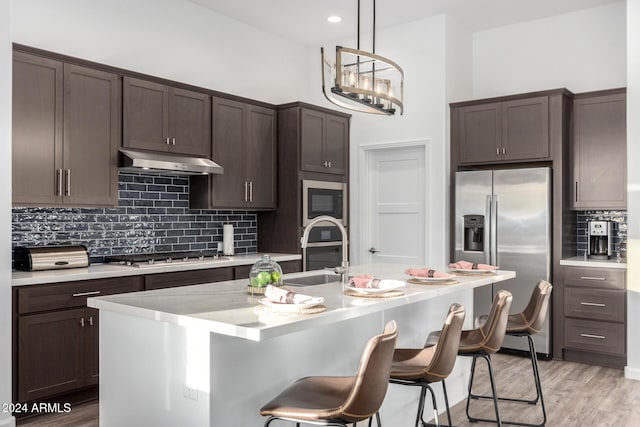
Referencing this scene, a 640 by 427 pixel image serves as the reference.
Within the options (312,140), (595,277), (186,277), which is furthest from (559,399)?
(312,140)

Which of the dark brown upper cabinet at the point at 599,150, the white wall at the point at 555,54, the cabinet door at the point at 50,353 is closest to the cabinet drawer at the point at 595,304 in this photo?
the dark brown upper cabinet at the point at 599,150

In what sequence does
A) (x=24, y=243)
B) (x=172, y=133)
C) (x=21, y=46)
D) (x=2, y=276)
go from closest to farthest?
(x=2, y=276) < (x=21, y=46) < (x=24, y=243) < (x=172, y=133)

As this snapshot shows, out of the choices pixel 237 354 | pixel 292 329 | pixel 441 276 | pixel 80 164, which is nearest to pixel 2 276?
pixel 80 164

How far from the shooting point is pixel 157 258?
448 cm

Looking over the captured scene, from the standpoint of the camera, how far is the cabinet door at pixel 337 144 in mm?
6098

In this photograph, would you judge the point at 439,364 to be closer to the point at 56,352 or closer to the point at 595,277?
the point at 56,352

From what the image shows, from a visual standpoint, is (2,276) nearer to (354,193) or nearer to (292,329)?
(292,329)

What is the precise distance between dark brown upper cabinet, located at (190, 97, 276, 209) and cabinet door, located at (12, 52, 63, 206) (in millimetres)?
1459

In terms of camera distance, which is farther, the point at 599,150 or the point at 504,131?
the point at 504,131

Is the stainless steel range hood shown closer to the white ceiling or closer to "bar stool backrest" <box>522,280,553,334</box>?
the white ceiling

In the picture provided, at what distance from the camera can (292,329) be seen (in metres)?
2.09

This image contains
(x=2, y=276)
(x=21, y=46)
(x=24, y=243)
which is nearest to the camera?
(x=2, y=276)

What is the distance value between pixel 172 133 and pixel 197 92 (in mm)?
491

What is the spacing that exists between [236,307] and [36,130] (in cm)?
232
